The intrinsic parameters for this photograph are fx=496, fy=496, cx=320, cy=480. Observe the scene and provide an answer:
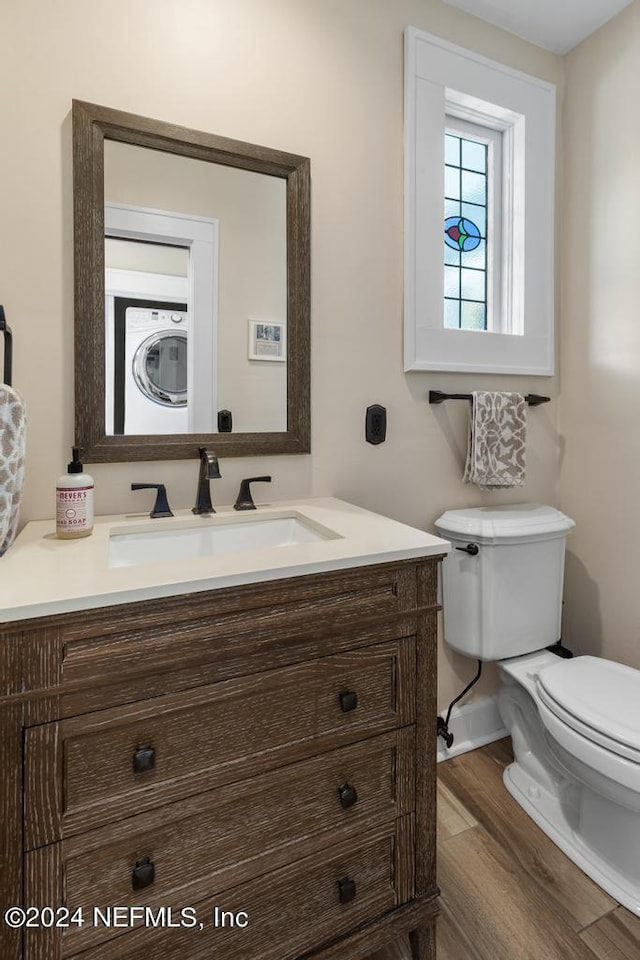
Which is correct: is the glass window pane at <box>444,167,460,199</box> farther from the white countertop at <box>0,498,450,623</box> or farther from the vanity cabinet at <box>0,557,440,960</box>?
the vanity cabinet at <box>0,557,440,960</box>

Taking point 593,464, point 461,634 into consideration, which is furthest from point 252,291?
point 593,464

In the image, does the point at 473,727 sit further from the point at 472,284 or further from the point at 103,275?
the point at 103,275

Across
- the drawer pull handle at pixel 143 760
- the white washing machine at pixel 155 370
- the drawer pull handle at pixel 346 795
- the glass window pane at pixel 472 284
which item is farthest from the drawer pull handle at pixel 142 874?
the glass window pane at pixel 472 284

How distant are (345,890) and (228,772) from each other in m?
0.38

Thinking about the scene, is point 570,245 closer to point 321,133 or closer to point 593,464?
point 593,464

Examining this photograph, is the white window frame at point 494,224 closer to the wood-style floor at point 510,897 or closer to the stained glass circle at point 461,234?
the stained glass circle at point 461,234

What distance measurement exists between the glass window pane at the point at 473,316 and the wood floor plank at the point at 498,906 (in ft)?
5.37

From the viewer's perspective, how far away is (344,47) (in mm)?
1482

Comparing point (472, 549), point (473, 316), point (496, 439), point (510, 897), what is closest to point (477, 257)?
point (473, 316)

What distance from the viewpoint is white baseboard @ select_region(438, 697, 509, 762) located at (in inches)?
69.7

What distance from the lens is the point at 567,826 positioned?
1.43 metres

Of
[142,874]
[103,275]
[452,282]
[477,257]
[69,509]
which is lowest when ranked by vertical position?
[142,874]

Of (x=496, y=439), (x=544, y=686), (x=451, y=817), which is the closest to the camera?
(x=544, y=686)

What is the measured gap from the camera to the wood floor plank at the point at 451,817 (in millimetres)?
1452
